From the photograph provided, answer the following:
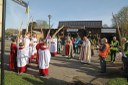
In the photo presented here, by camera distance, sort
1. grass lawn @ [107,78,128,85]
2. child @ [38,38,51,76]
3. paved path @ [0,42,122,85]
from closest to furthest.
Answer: grass lawn @ [107,78,128,85], paved path @ [0,42,122,85], child @ [38,38,51,76]

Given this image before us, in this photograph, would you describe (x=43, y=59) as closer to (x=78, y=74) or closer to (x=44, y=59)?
(x=44, y=59)

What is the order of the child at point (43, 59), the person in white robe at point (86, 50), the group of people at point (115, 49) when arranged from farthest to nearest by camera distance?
the person in white robe at point (86, 50) → the child at point (43, 59) → the group of people at point (115, 49)

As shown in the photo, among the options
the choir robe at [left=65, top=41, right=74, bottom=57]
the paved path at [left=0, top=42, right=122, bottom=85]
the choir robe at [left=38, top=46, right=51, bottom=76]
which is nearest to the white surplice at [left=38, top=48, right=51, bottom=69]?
the choir robe at [left=38, top=46, right=51, bottom=76]

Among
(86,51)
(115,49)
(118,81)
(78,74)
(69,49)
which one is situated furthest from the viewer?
(69,49)

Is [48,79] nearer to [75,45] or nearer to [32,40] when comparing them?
[32,40]

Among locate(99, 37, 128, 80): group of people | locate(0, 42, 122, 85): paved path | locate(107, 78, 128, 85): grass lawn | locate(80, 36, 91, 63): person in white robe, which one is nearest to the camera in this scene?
locate(107, 78, 128, 85): grass lawn

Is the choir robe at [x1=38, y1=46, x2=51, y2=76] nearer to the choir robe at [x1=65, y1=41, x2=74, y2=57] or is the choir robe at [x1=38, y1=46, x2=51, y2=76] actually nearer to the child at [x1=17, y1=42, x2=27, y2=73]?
the child at [x1=17, y1=42, x2=27, y2=73]

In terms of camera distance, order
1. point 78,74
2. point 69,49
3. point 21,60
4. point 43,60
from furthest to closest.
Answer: point 69,49
point 78,74
point 21,60
point 43,60

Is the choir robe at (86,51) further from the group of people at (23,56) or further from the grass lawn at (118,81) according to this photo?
the grass lawn at (118,81)

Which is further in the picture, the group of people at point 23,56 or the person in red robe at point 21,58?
the person in red robe at point 21,58

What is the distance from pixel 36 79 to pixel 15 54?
7.64 ft

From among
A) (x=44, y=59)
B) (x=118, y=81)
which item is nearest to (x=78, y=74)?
(x=44, y=59)

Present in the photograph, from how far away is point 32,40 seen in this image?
1574cm

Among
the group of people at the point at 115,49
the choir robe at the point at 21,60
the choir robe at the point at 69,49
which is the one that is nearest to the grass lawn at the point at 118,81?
the group of people at the point at 115,49
